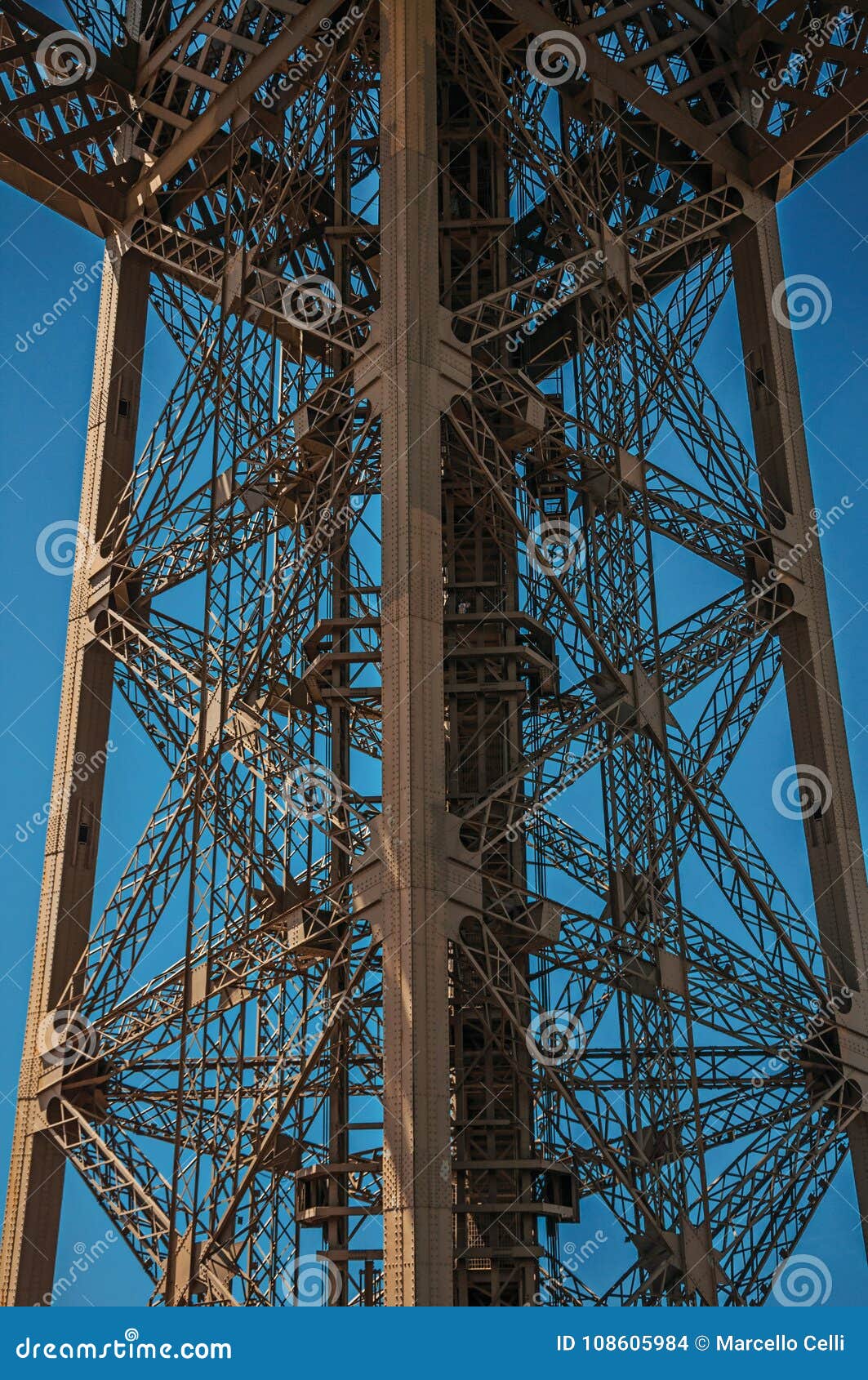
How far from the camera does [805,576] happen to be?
962 inches

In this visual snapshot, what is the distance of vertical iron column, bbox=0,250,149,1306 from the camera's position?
2214cm

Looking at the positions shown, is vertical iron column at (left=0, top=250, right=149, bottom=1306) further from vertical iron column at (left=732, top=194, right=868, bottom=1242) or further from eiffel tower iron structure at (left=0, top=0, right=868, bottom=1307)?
vertical iron column at (left=732, top=194, right=868, bottom=1242)

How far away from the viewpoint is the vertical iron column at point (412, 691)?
52.2 feet

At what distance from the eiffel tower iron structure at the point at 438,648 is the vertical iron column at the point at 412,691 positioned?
0.05 m

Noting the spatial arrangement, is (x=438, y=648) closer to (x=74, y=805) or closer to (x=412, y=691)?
(x=412, y=691)

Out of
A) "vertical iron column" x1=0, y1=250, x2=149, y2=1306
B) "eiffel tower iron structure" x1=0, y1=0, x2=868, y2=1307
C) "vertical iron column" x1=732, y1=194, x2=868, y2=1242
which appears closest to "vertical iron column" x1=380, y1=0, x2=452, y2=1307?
"eiffel tower iron structure" x1=0, y1=0, x2=868, y2=1307

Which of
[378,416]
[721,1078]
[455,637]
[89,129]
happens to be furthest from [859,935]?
[89,129]

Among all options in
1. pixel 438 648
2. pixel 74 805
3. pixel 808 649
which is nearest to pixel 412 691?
pixel 438 648

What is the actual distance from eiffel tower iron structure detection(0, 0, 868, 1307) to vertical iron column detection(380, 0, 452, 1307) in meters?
0.05

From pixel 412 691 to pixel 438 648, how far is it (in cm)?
67

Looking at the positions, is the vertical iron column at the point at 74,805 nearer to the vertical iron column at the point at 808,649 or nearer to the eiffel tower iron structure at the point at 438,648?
the eiffel tower iron structure at the point at 438,648

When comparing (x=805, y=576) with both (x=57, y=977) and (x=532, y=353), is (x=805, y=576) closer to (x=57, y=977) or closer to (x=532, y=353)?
(x=532, y=353)

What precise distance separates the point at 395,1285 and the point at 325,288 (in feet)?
41.7

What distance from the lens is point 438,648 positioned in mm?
17922
